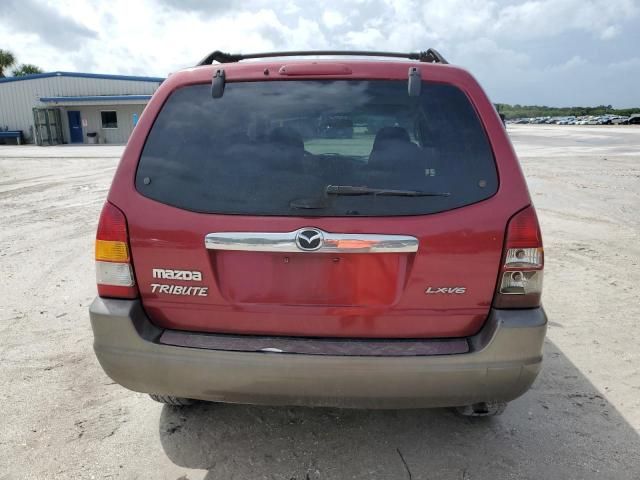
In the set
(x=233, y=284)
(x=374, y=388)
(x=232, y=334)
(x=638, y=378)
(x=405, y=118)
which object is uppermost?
(x=405, y=118)

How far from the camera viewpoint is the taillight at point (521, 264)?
2139mm

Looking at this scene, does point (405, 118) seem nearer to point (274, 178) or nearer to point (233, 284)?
point (274, 178)

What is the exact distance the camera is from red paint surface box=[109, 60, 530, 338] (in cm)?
211

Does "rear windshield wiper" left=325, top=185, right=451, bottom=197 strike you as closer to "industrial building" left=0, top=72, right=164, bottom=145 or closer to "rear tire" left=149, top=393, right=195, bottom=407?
"rear tire" left=149, top=393, right=195, bottom=407

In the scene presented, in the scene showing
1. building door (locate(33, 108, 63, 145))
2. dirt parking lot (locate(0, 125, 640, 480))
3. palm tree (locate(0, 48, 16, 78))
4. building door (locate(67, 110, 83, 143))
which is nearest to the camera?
dirt parking lot (locate(0, 125, 640, 480))

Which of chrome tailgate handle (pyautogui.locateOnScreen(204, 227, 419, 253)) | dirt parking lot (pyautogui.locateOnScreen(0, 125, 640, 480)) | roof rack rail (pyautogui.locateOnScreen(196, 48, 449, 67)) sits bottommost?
dirt parking lot (pyautogui.locateOnScreen(0, 125, 640, 480))

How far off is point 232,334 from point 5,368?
2259 mm

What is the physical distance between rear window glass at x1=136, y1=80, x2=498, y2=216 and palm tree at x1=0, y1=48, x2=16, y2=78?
58.4 metres

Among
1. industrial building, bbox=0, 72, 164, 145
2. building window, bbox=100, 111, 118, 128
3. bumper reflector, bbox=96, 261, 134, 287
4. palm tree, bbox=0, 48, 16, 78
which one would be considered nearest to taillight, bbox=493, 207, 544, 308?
bumper reflector, bbox=96, 261, 134, 287

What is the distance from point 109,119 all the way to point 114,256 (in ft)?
120

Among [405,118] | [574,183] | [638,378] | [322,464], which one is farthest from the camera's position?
[574,183]

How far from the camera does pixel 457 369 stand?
2.10 metres

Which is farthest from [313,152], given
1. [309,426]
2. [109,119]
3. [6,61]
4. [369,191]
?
[6,61]

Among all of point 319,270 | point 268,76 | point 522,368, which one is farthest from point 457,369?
point 268,76
